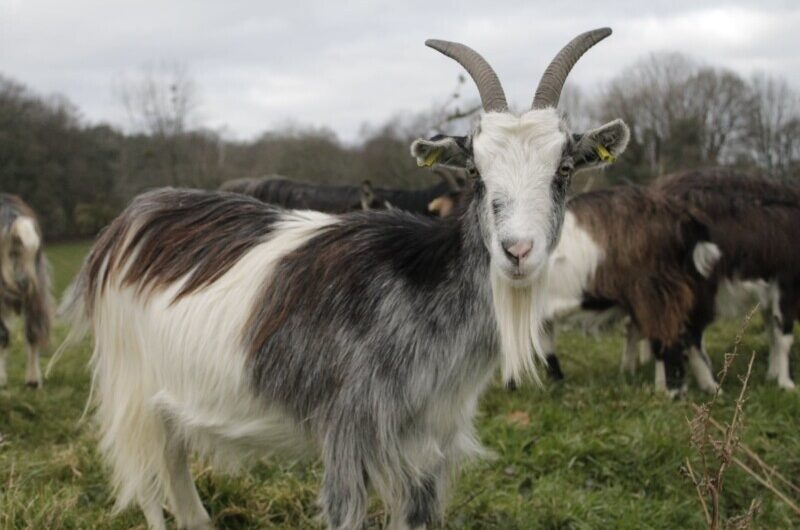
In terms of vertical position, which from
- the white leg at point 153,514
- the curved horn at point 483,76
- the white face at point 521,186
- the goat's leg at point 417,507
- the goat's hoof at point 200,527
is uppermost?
the curved horn at point 483,76

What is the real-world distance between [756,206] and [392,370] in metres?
5.14

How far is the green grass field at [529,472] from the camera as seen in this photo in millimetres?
3961

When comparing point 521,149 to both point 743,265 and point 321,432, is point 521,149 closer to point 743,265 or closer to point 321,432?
point 321,432

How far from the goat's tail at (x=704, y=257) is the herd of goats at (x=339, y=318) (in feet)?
12.2

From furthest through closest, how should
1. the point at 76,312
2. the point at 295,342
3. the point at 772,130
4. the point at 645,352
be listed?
1. the point at 772,130
2. the point at 645,352
3. the point at 76,312
4. the point at 295,342

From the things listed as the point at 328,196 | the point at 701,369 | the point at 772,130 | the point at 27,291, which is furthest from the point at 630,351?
the point at 772,130

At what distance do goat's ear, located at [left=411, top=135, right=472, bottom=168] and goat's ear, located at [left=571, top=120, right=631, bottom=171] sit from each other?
411 mm

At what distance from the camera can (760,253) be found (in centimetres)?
673

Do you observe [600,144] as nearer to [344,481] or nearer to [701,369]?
[344,481]

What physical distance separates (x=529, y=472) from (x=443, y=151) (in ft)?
7.82

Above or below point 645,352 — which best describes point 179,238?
above

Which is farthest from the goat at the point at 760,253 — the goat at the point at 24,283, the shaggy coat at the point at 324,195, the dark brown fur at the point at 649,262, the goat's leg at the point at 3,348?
the goat's leg at the point at 3,348

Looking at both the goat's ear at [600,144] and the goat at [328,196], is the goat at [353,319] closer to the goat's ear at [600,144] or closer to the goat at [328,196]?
the goat's ear at [600,144]

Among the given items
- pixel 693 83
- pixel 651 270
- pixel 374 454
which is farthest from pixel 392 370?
pixel 693 83
